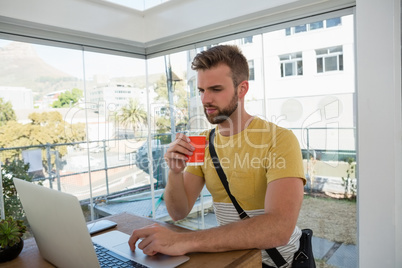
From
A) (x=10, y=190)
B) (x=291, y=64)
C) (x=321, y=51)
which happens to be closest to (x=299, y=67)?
(x=291, y=64)

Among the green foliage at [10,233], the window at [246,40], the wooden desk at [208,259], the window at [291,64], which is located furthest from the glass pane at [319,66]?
the green foliage at [10,233]

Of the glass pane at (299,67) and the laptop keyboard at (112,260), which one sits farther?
the glass pane at (299,67)

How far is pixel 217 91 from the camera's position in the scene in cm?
142

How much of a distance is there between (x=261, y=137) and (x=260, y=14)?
167cm

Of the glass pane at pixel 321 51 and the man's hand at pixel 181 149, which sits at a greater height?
the glass pane at pixel 321 51

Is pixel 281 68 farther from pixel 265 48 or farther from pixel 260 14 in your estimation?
pixel 260 14

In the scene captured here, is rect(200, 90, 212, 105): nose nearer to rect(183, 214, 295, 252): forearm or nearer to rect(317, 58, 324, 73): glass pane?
rect(183, 214, 295, 252): forearm

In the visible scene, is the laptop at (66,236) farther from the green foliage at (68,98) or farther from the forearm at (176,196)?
the green foliage at (68,98)

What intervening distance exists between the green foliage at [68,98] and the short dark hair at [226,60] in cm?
232

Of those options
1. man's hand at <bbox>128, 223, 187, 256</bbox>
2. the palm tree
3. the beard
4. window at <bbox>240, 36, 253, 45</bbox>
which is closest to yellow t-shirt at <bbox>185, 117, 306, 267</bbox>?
the beard

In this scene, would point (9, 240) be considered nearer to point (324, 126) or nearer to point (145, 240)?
point (145, 240)

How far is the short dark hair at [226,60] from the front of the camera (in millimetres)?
1417

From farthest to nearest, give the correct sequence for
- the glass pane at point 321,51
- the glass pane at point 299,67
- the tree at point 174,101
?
the tree at point 174,101 → the glass pane at point 299,67 → the glass pane at point 321,51

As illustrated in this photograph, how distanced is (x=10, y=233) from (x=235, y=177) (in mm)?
886
